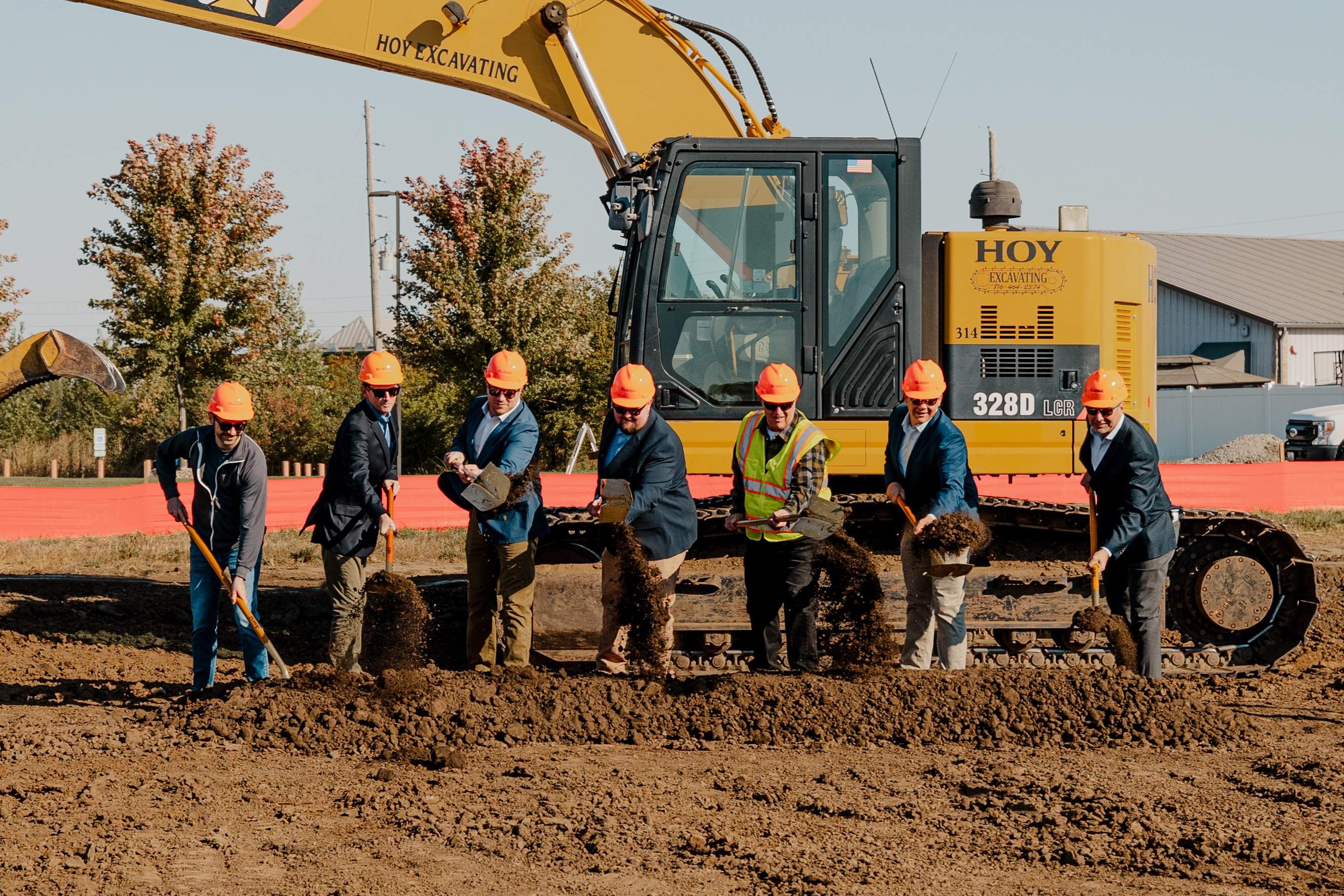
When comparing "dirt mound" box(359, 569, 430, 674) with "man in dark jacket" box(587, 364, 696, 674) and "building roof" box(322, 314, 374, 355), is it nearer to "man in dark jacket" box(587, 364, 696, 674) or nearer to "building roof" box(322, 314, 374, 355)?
"man in dark jacket" box(587, 364, 696, 674)

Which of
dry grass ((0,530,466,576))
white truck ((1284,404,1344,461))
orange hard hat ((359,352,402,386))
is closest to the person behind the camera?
orange hard hat ((359,352,402,386))

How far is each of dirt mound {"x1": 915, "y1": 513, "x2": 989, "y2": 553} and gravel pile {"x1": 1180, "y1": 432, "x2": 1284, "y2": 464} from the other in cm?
2227

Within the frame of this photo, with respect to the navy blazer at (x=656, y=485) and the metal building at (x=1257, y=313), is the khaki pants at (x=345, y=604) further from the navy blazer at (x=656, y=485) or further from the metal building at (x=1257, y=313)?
the metal building at (x=1257, y=313)

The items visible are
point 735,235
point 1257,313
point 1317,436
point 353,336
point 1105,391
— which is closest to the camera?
point 1105,391

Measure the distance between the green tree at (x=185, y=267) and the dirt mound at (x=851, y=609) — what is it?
2075cm

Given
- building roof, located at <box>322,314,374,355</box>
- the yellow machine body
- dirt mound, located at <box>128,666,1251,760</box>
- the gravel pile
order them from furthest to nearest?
building roof, located at <box>322,314,374,355</box> < the gravel pile < the yellow machine body < dirt mound, located at <box>128,666,1251,760</box>

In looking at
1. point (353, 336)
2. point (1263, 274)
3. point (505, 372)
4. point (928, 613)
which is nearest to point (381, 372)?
point (505, 372)

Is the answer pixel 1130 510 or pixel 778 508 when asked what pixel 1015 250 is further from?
pixel 778 508

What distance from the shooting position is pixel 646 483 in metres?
6.68

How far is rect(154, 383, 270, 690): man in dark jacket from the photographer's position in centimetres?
687

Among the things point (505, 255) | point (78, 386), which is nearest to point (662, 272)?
point (505, 255)

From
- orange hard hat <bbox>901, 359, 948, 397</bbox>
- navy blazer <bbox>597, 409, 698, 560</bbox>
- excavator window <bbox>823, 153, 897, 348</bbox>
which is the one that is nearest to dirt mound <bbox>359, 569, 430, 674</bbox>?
navy blazer <bbox>597, 409, 698, 560</bbox>

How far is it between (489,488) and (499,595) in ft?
2.37

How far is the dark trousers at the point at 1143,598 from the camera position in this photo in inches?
265
